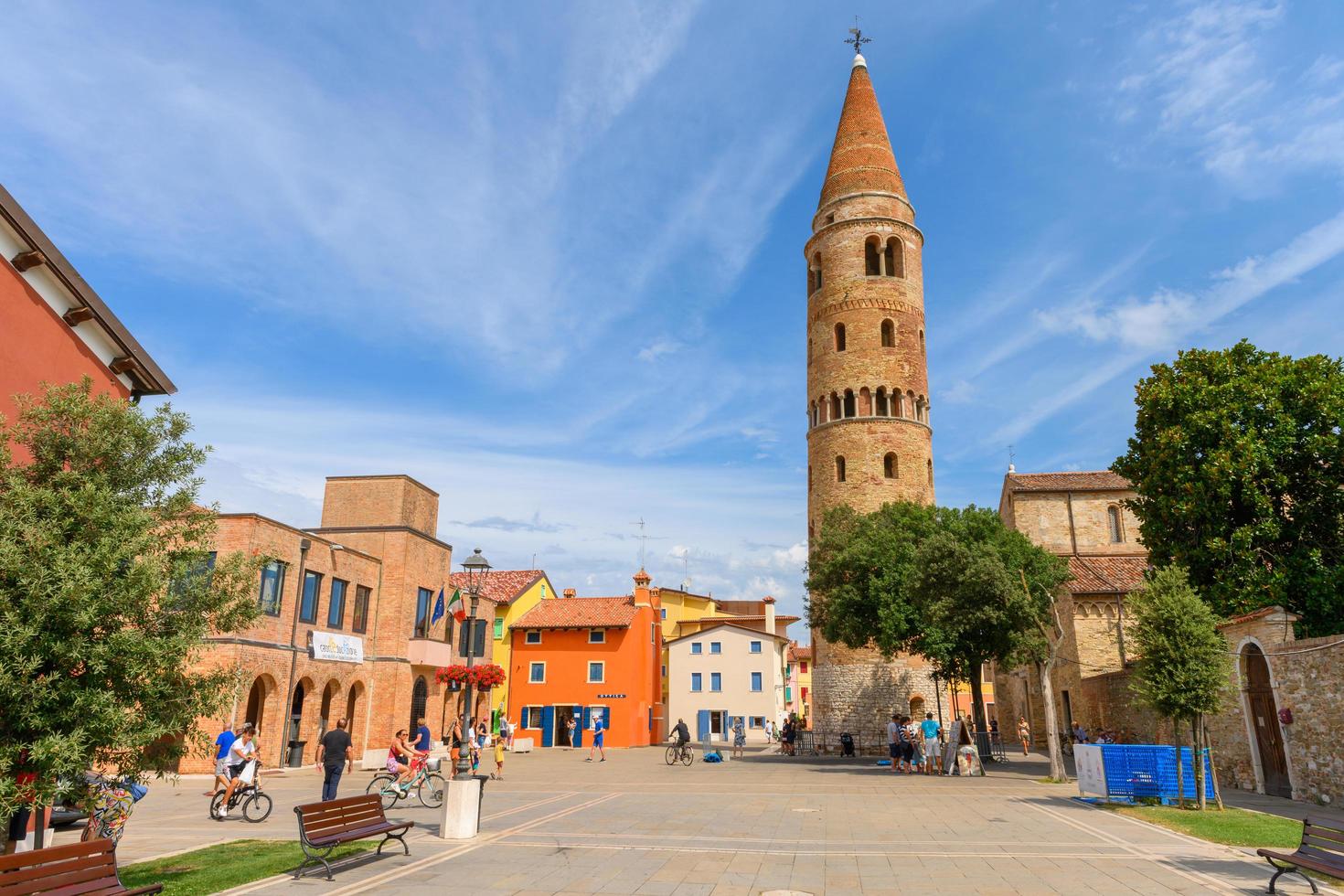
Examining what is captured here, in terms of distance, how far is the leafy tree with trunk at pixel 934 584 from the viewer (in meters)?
25.8

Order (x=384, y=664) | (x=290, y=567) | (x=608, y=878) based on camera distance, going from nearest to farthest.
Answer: (x=608, y=878) → (x=290, y=567) → (x=384, y=664)

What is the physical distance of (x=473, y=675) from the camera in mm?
20141

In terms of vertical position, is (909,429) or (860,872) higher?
(909,429)

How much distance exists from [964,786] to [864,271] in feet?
103

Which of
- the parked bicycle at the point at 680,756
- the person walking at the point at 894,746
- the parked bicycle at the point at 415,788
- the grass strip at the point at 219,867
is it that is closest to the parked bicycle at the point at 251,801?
the parked bicycle at the point at 415,788

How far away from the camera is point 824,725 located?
40.2 m

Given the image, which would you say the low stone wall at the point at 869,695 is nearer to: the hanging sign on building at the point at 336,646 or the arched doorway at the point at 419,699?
the arched doorway at the point at 419,699

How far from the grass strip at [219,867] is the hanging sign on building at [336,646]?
1700 centimetres

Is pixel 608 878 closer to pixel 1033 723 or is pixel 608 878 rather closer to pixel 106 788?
pixel 106 788

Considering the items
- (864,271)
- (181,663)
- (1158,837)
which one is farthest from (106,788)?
(864,271)

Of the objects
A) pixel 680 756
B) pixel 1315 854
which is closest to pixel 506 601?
pixel 680 756

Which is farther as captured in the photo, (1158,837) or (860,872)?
(1158,837)

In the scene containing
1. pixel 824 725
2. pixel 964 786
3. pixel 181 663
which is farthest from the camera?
Result: pixel 824 725

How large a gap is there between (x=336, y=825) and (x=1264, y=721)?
68.4ft
